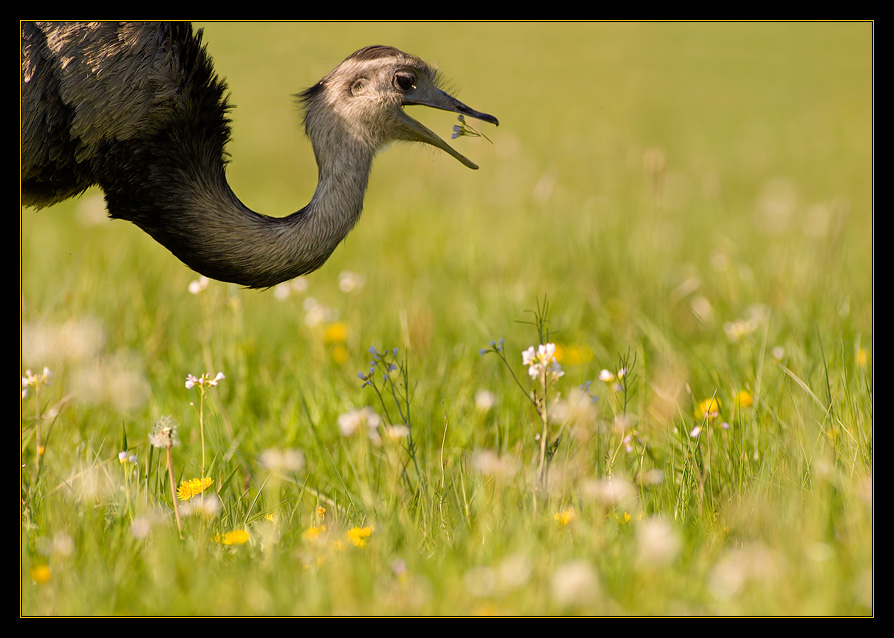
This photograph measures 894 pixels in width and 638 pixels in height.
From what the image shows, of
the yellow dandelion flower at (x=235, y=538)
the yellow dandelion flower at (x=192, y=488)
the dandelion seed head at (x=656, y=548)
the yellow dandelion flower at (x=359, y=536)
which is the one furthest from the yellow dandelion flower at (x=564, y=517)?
the yellow dandelion flower at (x=192, y=488)

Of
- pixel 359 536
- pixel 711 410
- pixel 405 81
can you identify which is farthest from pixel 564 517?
pixel 405 81

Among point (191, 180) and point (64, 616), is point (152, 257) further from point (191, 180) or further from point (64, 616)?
point (64, 616)

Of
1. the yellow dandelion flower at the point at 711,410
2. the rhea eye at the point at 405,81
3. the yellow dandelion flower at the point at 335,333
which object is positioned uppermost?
the rhea eye at the point at 405,81

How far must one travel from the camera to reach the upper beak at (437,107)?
3.80m

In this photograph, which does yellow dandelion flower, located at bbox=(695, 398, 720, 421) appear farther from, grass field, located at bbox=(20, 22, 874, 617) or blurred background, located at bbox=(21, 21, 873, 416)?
blurred background, located at bbox=(21, 21, 873, 416)

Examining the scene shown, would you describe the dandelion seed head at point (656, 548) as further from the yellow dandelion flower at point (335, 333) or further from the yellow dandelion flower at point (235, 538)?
the yellow dandelion flower at point (335, 333)

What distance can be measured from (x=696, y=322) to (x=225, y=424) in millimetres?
2849

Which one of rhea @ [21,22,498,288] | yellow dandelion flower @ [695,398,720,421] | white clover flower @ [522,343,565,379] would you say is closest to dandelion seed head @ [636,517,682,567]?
white clover flower @ [522,343,565,379]

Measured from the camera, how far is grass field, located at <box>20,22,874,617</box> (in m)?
2.29

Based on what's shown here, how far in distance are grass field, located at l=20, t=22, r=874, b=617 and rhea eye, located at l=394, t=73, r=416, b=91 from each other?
0.26 meters

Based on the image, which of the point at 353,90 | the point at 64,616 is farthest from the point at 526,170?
the point at 64,616

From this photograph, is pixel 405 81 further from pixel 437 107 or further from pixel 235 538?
pixel 235 538

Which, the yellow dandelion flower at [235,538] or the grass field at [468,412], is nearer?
the grass field at [468,412]

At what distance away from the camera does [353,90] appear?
3814 millimetres
